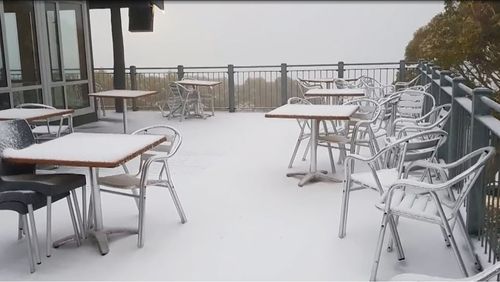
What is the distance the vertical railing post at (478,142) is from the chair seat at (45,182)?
2.48m

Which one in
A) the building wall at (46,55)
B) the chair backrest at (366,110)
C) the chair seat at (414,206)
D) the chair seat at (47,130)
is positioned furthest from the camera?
the building wall at (46,55)

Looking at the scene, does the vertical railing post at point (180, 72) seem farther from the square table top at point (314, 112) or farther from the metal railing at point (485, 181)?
the metal railing at point (485, 181)

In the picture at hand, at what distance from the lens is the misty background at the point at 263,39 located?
314 inches

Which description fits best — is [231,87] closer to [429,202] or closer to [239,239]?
[239,239]

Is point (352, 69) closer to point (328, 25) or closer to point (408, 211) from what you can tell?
point (328, 25)

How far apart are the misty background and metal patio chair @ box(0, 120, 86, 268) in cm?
419

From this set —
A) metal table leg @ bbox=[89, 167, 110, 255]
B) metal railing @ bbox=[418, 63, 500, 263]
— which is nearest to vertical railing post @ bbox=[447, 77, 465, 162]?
metal railing @ bbox=[418, 63, 500, 263]

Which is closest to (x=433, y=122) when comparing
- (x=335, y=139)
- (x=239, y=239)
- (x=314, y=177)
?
(x=335, y=139)

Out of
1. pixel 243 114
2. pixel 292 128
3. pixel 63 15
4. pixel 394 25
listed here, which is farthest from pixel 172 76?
pixel 394 25

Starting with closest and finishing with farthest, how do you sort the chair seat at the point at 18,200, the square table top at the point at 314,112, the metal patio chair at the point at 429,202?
1. the metal patio chair at the point at 429,202
2. the chair seat at the point at 18,200
3. the square table top at the point at 314,112

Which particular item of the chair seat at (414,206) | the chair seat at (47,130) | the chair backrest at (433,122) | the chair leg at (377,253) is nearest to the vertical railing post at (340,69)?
the chair backrest at (433,122)

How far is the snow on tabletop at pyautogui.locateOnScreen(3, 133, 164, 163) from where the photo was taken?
9.74ft

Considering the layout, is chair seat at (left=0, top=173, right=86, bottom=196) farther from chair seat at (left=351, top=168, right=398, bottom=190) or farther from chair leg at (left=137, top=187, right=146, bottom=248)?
chair seat at (left=351, top=168, right=398, bottom=190)

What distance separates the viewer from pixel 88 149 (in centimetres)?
318
